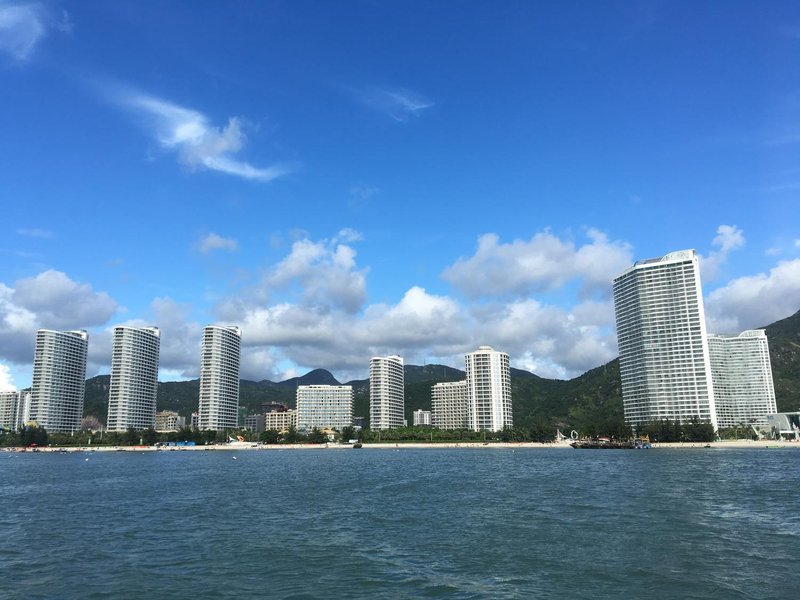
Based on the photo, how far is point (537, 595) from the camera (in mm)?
26406

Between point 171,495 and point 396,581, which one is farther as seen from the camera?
point 171,495

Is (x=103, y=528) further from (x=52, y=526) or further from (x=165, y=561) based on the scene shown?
(x=165, y=561)

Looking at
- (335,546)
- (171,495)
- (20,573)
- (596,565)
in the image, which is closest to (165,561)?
(20,573)

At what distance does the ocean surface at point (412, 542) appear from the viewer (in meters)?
28.3

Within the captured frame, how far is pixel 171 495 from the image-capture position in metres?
69.5

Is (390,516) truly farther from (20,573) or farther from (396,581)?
(20,573)

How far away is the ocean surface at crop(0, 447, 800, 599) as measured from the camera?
28.3 meters

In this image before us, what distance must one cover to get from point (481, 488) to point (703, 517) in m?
29.3

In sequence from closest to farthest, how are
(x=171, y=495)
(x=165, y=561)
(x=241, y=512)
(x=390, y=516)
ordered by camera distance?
(x=165, y=561), (x=390, y=516), (x=241, y=512), (x=171, y=495)

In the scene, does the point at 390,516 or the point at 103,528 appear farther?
the point at 390,516

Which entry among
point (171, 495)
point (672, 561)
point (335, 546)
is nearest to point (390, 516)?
point (335, 546)

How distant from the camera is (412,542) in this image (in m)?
38.8

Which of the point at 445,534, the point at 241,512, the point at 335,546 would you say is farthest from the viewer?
the point at 241,512

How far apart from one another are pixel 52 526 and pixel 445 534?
31.3 meters
